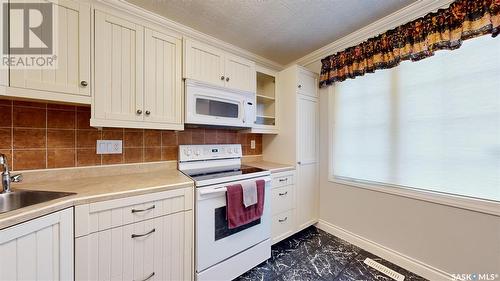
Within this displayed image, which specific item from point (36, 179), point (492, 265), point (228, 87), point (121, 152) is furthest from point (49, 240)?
point (492, 265)

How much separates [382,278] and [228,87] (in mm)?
2252

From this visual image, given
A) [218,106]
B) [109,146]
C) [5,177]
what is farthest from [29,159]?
[218,106]

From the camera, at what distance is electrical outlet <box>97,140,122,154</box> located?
5.18 feet

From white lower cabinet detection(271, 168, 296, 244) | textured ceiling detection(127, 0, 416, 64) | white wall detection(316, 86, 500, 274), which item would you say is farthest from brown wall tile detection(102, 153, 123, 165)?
white wall detection(316, 86, 500, 274)

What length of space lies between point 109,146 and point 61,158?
1.00 feet

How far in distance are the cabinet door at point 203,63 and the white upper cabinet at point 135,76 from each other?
84 millimetres

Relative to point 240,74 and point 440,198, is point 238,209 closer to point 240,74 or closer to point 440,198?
point 240,74

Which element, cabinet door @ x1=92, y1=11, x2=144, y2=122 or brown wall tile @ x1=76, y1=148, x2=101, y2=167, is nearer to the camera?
cabinet door @ x1=92, y1=11, x2=144, y2=122

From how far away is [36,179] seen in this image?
133 cm

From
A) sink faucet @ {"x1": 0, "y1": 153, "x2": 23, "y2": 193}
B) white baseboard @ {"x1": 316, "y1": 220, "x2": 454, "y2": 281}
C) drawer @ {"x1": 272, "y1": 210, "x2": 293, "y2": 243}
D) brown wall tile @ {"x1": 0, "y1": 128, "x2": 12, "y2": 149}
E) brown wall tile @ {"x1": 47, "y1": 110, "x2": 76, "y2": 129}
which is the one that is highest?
brown wall tile @ {"x1": 47, "y1": 110, "x2": 76, "y2": 129}

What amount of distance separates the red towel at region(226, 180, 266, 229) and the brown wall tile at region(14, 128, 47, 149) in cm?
140

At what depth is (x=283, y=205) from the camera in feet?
7.05

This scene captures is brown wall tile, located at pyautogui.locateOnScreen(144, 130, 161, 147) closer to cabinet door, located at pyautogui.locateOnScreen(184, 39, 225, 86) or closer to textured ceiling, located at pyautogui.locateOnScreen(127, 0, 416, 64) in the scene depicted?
cabinet door, located at pyautogui.locateOnScreen(184, 39, 225, 86)

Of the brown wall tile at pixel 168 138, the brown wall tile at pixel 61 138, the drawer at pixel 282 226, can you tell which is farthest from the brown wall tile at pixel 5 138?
the drawer at pixel 282 226
